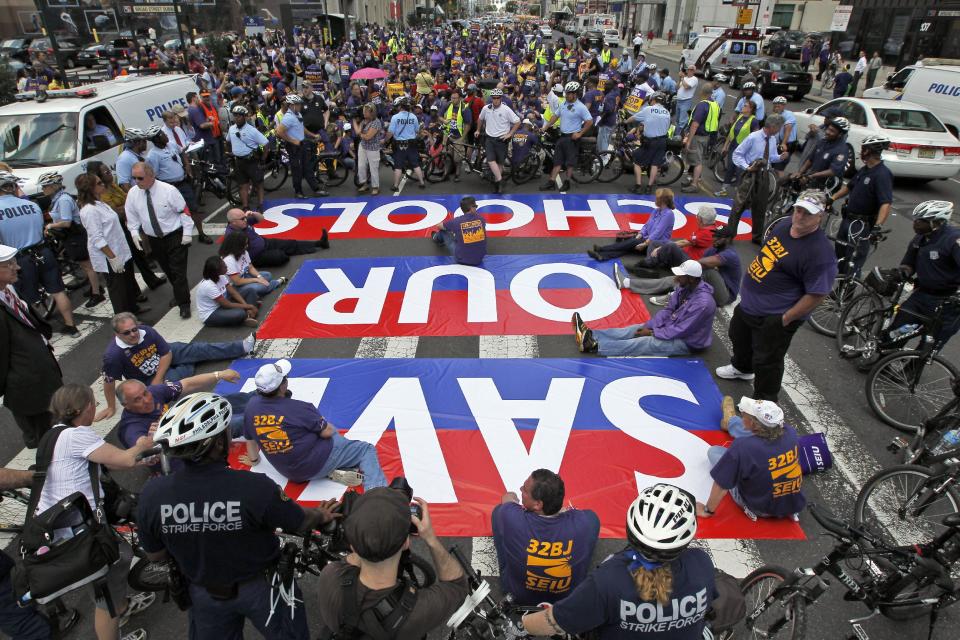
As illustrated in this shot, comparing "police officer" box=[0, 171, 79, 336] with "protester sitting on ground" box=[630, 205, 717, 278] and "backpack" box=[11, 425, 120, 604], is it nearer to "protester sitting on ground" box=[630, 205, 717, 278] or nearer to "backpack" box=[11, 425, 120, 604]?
"backpack" box=[11, 425, 120, 604]

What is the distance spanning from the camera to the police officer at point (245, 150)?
10625mm

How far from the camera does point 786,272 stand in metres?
5.30

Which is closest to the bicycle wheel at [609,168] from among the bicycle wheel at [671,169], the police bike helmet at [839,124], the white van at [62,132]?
the bicycle wheel at [671,169]

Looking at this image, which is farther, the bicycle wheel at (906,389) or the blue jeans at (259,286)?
the blue jeans at (259,286)

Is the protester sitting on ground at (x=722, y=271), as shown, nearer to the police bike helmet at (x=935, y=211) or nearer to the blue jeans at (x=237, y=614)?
the police bike helmet at (x=935, y=211)

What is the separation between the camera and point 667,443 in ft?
18.2

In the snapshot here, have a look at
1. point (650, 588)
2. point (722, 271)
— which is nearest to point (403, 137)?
point (722, 271)

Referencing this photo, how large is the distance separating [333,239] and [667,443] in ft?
23.9

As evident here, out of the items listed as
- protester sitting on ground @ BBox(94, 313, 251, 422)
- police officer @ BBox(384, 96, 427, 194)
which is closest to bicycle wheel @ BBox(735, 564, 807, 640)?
protester sitting on ground @ BBox(94, 313, 251, 422)

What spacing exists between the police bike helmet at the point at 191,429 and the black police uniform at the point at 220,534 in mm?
118

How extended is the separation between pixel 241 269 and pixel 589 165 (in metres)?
8.42

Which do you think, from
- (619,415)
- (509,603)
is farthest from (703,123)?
(509,603)

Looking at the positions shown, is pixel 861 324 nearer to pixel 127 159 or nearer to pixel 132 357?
pixel 132 357

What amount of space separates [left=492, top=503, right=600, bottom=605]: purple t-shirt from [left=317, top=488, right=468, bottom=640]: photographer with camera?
961 millimetres
